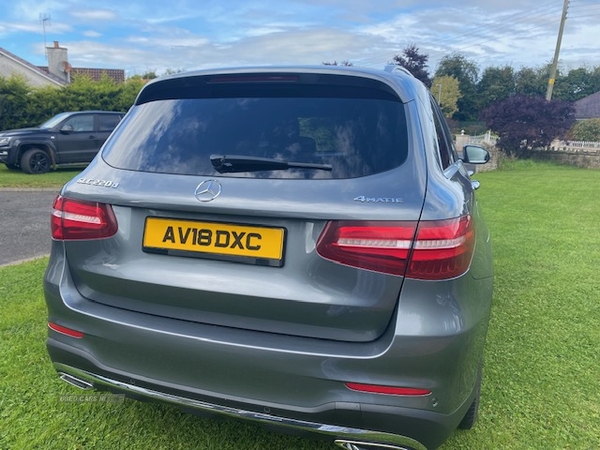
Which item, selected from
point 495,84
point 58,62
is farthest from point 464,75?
point 58,62

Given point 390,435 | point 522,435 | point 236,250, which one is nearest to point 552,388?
point 522,435

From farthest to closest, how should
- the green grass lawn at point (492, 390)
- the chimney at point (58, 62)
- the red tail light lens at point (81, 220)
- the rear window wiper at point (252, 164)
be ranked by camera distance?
the chimney at point (58, 62) → the green grass lawn at point (492, 390) → the red tail light lens at point (81, 220) → the rear window wiper at point (252, 164)

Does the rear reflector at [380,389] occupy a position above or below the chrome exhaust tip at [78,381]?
above

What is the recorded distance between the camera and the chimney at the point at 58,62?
29.8 meters

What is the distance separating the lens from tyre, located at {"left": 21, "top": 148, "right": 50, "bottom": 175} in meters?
12.0

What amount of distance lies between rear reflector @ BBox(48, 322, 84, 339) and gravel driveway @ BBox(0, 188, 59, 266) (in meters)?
3.33

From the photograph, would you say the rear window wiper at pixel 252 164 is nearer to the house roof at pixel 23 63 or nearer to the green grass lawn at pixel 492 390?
the green grass lawn at pixel 492 390

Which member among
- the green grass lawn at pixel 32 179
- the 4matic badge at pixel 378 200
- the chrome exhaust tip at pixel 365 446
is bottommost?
the green grass lawn at pixel 32 179

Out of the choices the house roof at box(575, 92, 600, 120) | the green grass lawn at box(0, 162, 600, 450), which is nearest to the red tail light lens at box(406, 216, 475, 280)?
the green grass lawn at box(0, 162, 600, 450)

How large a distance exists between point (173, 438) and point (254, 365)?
935 mm

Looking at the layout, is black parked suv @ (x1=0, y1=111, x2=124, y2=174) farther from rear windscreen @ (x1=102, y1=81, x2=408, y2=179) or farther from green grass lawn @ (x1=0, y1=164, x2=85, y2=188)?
rear windscreen @ (x1=102, y1=81, x2=408, y2=179)

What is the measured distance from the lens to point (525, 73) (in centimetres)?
7675

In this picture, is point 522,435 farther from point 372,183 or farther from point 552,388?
point 372,183

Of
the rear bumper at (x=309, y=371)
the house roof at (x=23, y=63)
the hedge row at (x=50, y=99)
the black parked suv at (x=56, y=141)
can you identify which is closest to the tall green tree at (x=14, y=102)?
the hedge row at (x=50, y=99)
